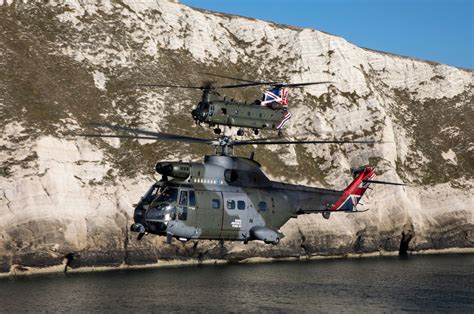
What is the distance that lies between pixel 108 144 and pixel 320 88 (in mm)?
35522

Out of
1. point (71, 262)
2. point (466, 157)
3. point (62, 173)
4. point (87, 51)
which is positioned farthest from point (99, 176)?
point (466, 157)

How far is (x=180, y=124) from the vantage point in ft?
300

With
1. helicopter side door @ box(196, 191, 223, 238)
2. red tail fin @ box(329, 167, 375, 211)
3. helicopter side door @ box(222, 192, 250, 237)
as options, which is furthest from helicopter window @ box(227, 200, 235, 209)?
red tail fin @ box(329, 167, 375, 211)

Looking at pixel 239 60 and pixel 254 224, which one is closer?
pixel 254 224

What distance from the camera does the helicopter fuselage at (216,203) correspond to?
3834 cm

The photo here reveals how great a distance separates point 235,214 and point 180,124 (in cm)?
5170

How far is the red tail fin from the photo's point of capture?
4941 cm

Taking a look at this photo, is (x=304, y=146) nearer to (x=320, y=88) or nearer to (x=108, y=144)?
(x=320, y=88)

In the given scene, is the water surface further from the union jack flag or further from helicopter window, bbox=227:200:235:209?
helicopter window, bbox=227:200:235:209

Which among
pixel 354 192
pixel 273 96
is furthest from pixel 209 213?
pixel 273 96

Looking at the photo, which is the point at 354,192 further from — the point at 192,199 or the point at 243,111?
the point at 192,199

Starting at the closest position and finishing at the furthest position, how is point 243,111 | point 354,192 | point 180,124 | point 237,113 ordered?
point 354,192, point 237,113, point 243,111, point 180,124

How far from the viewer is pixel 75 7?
100m

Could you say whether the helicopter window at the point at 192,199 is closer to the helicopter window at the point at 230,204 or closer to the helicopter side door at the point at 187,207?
the helicopter side door at the point at 187,207
